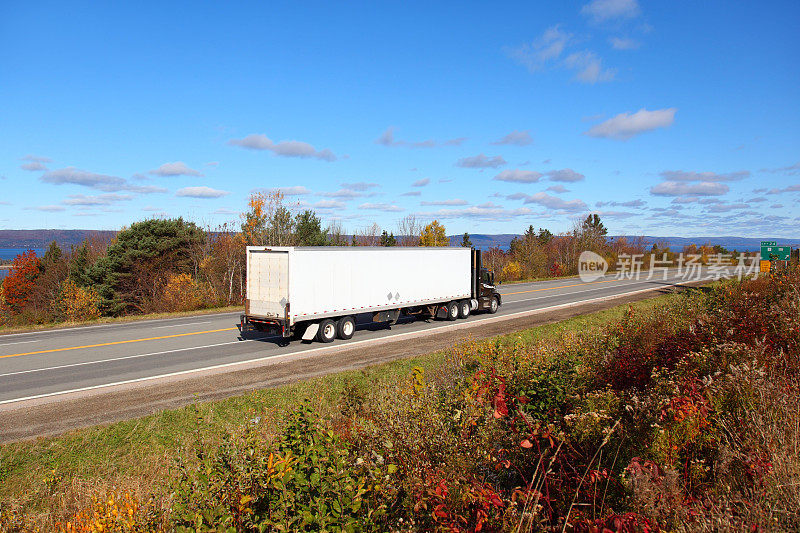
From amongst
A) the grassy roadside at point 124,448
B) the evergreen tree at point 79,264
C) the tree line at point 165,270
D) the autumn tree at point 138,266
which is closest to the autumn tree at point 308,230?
the tree line at point 165,270

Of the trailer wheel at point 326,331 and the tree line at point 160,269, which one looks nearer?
the trailer wheel at point 326,331

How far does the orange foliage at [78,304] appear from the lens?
30859 millimetres

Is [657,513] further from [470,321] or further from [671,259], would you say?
[671,259]

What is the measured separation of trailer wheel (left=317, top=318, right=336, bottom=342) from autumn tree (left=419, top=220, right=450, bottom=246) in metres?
39.3

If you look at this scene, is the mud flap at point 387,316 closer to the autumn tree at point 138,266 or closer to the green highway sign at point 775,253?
the green highway sign at point 775,253

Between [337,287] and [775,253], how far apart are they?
2364 cm

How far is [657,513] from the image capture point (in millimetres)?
2641

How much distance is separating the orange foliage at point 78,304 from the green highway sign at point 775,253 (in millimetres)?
41345

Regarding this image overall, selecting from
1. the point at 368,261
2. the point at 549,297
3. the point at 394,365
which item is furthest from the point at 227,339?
the point at 549,297

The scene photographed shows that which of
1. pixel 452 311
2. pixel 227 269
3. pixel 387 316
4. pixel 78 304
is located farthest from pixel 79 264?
pixel 452 311

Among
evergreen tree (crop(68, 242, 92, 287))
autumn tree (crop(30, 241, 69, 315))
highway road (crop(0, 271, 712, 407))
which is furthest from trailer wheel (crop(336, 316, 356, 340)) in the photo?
autumn tree (crop(30, 241, 69, 315))

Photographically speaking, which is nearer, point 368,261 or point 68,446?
point 68,446

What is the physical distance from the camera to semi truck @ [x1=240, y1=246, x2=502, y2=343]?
615 inches

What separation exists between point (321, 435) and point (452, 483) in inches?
45.6
